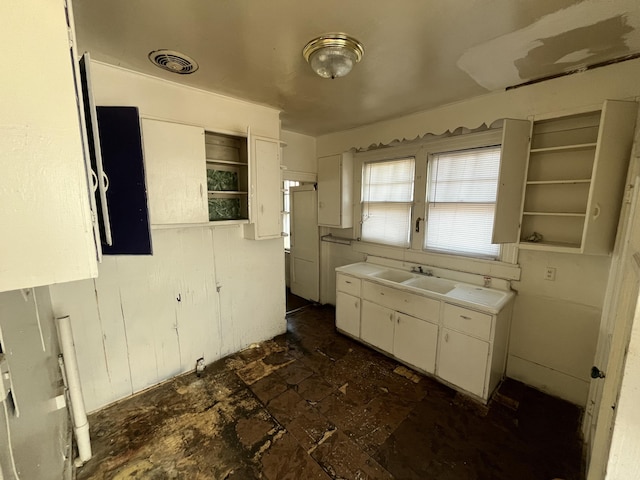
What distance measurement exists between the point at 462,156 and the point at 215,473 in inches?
128

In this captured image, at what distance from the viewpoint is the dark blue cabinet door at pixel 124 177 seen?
5.15 feet

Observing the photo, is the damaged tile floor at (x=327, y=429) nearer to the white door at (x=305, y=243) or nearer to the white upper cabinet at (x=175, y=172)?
the white upper cabinet at (x=175, y=172)

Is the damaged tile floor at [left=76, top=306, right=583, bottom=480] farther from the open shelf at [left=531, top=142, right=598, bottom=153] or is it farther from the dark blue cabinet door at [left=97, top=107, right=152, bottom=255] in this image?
the open shelf at [left=531, top=142, right=598, bottom=153]

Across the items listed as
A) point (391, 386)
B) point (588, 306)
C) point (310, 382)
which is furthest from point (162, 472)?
point (588, 306)

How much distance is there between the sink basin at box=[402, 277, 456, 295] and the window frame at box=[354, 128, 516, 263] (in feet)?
0.92

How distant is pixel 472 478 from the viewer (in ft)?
5.32

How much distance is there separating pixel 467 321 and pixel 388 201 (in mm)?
1653

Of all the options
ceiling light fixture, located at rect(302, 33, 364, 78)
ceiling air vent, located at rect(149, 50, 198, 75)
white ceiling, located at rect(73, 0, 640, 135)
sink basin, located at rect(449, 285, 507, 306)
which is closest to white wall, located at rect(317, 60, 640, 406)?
white ceiling, located at rect(73, 0, 640, 135)

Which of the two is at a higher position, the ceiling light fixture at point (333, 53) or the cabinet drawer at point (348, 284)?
the ceiling light fixture at point (333, 53)

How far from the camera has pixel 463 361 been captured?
224cm

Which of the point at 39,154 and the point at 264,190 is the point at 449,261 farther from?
the point at 39,154

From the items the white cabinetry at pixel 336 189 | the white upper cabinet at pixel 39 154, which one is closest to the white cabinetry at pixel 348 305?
the white cabinetry at pixel 336 189

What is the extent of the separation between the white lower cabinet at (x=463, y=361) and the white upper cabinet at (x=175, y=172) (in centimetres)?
238

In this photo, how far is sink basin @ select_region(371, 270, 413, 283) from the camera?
3.06 m
